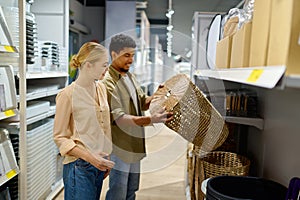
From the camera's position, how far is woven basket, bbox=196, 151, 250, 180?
60.3 inches

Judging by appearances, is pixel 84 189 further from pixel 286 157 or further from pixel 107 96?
pixel 286 157

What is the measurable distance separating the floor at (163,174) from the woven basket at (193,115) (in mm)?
1163

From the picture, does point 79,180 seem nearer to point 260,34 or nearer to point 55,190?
point 260,34

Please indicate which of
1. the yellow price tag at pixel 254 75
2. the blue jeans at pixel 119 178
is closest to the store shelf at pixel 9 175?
the blue jeans at pixel 119 178

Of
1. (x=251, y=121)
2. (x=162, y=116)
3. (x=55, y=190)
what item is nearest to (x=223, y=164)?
(x=251, y=121)

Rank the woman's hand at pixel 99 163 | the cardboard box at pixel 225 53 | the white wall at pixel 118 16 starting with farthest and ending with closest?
1. the white wall at pixel 118 16
2. the woman's hand at pixel 99 163
3. the cardboard box at pixel 225 53

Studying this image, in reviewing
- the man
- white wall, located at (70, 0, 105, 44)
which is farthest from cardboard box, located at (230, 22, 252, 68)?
white wall, located at (70, 0, 105, 44)

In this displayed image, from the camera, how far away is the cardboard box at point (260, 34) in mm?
794

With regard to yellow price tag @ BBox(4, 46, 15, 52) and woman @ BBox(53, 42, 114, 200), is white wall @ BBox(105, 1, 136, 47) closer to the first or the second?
yellow price tag @ BBox(4, 46, 15, 52)

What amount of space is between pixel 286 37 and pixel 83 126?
4.05ft

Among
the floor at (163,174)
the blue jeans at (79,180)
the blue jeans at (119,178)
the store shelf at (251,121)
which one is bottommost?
the floor at (163,174)

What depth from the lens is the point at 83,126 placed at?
1.65 m

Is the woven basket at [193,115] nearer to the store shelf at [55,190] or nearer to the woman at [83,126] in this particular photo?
the woman at [83,126]

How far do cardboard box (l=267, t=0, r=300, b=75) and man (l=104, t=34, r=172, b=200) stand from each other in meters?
1.15
